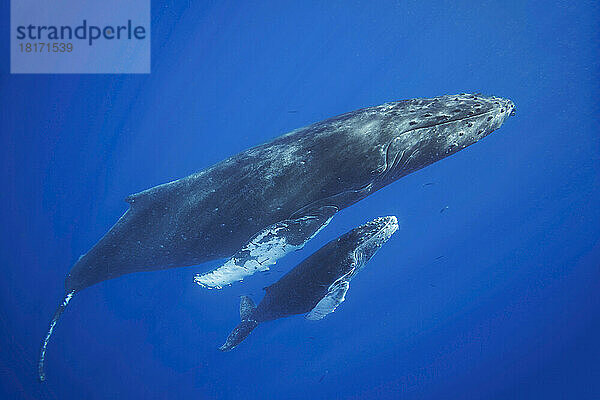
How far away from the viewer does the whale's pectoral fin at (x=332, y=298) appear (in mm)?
5348

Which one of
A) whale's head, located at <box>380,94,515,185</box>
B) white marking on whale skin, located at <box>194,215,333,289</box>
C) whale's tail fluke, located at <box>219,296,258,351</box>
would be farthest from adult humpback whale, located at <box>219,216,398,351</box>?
whale's tail fluke, located at <box>219,296,258,351</box>

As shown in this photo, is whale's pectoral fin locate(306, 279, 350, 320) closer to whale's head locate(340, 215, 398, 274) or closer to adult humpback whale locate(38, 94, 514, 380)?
whale's head locate(340, 215, 398, 274)

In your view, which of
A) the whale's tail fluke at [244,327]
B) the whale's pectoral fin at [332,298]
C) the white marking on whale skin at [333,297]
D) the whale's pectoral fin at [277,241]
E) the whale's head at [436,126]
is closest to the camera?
the whale's head at [436,126]

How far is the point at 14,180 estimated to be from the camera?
18828mm

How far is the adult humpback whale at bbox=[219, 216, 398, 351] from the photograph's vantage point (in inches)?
199

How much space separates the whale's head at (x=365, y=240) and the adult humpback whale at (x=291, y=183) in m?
0.47

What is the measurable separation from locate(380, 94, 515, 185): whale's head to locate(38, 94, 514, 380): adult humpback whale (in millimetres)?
13

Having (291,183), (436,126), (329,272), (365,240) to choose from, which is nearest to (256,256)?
(329,272)

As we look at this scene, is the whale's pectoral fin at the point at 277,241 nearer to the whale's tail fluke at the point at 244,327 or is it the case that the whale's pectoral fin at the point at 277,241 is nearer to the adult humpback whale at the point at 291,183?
the adult humpback whale at the point at 291,183

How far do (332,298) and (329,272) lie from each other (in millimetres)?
786

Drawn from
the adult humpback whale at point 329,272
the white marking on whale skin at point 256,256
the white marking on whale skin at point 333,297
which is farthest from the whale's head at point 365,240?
the white marking on whale skin at point 256,256

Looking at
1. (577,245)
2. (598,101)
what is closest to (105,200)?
(598,101)

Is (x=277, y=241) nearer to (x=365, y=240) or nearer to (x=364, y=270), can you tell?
(x=365, y=240)

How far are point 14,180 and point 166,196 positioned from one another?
59.8 ft
